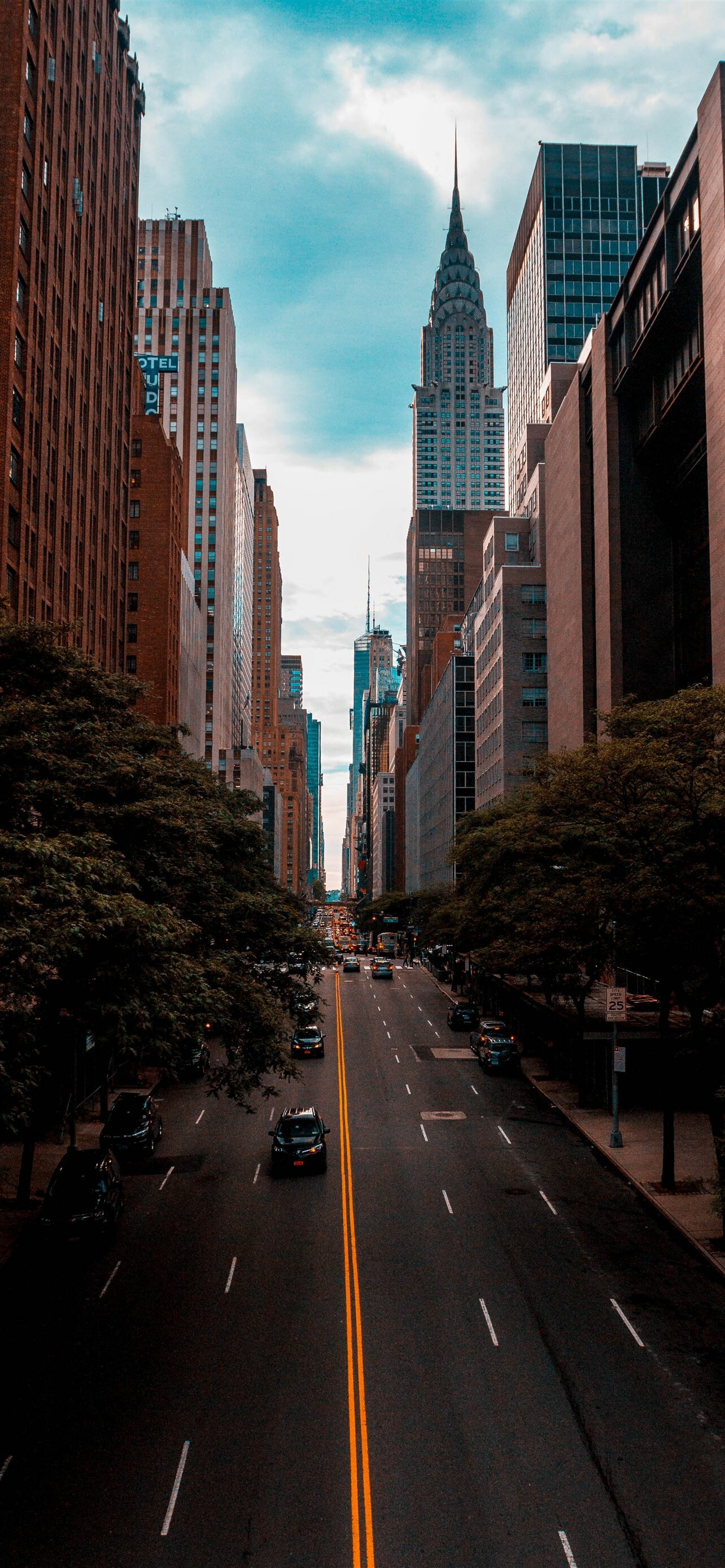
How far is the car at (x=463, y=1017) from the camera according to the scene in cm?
5422

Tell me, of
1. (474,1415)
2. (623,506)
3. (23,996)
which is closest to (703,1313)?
(474,1415)

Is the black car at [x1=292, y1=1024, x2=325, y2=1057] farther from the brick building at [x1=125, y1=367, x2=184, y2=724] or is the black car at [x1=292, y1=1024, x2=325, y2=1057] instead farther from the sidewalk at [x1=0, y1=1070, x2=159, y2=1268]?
the brick building at [x1=125, y1=367, x2=184, y2=724]

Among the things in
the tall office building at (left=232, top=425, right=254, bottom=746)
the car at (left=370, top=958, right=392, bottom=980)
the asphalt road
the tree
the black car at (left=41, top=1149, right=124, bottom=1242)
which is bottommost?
the car at (left=370, top=958, right=392, bottom=980)

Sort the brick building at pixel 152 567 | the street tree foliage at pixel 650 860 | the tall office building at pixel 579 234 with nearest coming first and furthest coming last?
the street tree foliage at pixel 650 860 → the brick building at pixel 152 567 → the tall office building at pixel 579 234

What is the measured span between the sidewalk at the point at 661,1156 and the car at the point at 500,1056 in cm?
127

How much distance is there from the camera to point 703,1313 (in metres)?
17.1

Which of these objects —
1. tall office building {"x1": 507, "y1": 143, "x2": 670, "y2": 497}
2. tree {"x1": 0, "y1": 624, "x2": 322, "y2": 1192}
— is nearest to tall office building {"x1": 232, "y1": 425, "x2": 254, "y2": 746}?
tall office building {"x1": 507, "y1": 143, "x2": 670, "y2": 497}

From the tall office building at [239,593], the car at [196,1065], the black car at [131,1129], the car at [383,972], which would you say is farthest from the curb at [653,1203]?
the tall office building at [239,593]

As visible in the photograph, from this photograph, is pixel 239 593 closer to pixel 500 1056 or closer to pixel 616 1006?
pixel 500 1056

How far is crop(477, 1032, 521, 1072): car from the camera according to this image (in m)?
41.5

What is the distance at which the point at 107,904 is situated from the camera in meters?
14.7

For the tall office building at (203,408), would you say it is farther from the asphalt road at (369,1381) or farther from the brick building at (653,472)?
the asphalt road at (369,1381)

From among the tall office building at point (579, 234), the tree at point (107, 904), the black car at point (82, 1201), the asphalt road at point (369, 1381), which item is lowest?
the asphalt road at point (369, 1381)

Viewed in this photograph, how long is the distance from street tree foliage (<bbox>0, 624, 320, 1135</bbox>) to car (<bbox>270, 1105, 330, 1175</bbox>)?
408 centimetres
